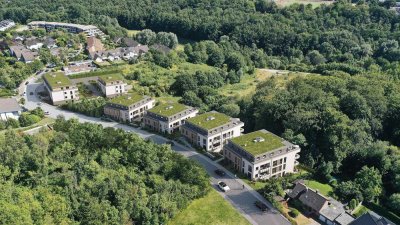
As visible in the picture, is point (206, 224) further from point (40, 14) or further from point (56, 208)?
point (40, 14)

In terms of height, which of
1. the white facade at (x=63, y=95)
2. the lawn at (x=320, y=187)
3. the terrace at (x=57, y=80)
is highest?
the terrace at (x=57, y=80)

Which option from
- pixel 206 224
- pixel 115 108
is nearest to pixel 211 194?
pixel 206 224

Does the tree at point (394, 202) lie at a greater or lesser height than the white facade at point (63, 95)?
lesser

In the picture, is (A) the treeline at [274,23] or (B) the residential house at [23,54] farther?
(A) the treeline at [274,23]

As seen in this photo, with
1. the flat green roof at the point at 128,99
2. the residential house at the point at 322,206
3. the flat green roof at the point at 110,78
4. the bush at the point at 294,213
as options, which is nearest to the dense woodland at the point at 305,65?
the residential house at the point at 322,206

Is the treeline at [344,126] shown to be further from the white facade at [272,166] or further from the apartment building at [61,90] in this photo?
the apartment building at [61,90]

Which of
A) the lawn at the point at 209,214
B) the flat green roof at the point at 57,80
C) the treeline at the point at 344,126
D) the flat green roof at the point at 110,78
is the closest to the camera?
the lawn at the point at 209,214

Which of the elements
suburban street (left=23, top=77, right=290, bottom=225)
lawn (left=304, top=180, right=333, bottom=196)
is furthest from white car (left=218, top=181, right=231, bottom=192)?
lawn (left=304, top=180, right=333, bottom=196)
